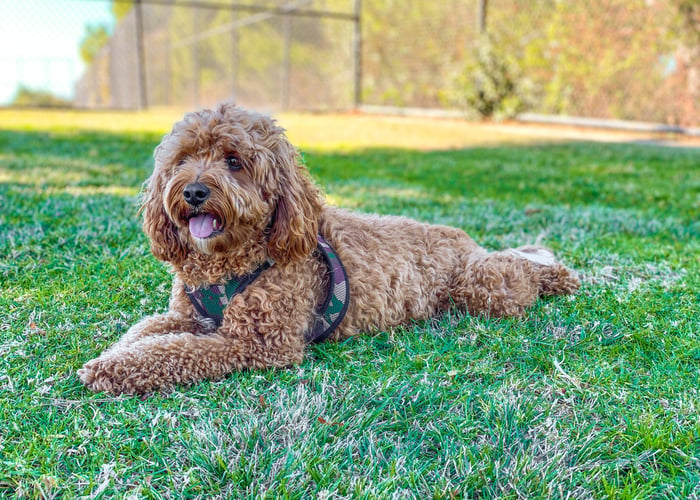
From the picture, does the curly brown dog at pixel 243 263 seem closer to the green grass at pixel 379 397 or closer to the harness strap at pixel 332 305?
the harness strap at pixel 332 305

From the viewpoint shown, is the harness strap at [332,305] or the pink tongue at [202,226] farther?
the harness strap at [332,305]

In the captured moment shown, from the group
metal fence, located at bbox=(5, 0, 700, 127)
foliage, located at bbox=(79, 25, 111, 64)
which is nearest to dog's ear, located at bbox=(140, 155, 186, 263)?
metal fence, located at bbox=(5, 0, 700, 127)

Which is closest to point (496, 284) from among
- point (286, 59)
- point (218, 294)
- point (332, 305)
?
point (332, 305)

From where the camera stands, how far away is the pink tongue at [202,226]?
2768mm

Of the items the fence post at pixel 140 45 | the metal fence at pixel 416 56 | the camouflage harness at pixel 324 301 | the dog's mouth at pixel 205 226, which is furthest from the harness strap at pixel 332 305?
the fence post at pixel 140 45

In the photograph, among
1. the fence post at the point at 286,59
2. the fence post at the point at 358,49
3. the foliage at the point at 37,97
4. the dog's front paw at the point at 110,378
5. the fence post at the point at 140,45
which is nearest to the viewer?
the dog's front paw at the point at 110,378

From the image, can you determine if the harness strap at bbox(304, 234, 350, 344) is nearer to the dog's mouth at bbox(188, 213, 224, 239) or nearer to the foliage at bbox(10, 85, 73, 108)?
the dog's mouth at bbox(188, 213, 224, 239)

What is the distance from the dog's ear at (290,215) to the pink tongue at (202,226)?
30 cm

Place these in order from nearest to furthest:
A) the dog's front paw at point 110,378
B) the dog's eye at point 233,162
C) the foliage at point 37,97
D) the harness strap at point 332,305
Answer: the dog's front paw at point 110,378
the dog's eye at point 233,162
the harness strap at point 332,305
the foliage at point 37,97

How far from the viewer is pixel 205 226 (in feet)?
9.12

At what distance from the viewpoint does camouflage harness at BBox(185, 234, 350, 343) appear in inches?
116

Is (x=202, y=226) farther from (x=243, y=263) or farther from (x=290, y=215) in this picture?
(x=290, y=215)

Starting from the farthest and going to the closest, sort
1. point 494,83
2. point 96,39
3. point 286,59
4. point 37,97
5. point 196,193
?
1. point 96,39
2. point 37,97
3. point 286,59
4. point 494,83
5. point 196,193

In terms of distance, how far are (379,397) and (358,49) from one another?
682 inches
